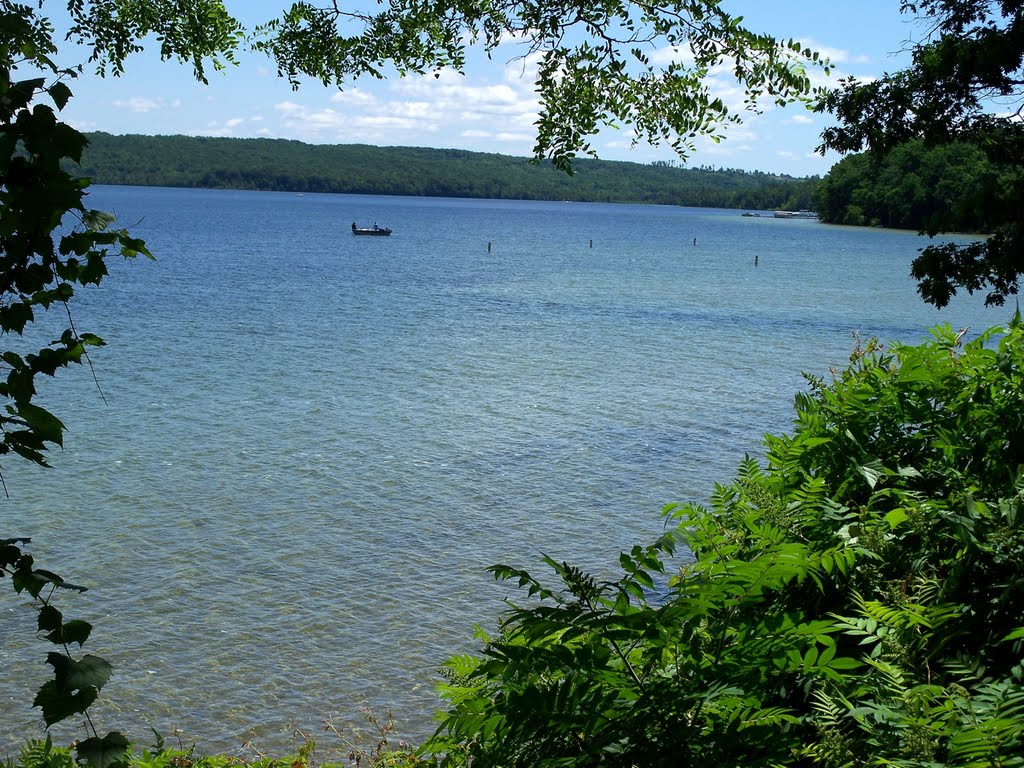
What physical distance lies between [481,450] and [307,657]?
349 inches

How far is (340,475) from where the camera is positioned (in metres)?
17.0

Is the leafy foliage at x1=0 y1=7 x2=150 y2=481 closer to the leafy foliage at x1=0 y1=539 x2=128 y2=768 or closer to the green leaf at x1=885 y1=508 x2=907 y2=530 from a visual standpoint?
the leafy foliage at x1=0 y1=539 x2=128 y2=768

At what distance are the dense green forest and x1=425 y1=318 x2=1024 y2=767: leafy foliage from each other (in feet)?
270

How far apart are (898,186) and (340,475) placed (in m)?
138

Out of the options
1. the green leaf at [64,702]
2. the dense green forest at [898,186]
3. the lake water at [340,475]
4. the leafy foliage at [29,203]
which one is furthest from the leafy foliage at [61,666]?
the dense green forest at [898,186]

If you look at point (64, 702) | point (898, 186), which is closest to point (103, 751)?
point (64, 702)

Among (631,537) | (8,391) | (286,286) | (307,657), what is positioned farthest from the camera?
(286,286)

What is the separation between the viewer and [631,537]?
1430 centimetres

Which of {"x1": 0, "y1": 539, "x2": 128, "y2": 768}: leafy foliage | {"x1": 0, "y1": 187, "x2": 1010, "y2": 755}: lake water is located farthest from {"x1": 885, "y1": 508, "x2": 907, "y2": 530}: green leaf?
{"x1": 0, "y1": 187, "x2": 1010, "y2": 755}: lake water

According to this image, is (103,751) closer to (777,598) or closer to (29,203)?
(29,203)

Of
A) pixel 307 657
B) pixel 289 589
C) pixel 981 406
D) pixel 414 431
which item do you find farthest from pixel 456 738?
pixel 414 431

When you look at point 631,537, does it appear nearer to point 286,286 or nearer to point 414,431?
point 414,431

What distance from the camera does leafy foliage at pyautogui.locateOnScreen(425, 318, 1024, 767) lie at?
250 cm

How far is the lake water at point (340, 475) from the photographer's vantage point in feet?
33.4
